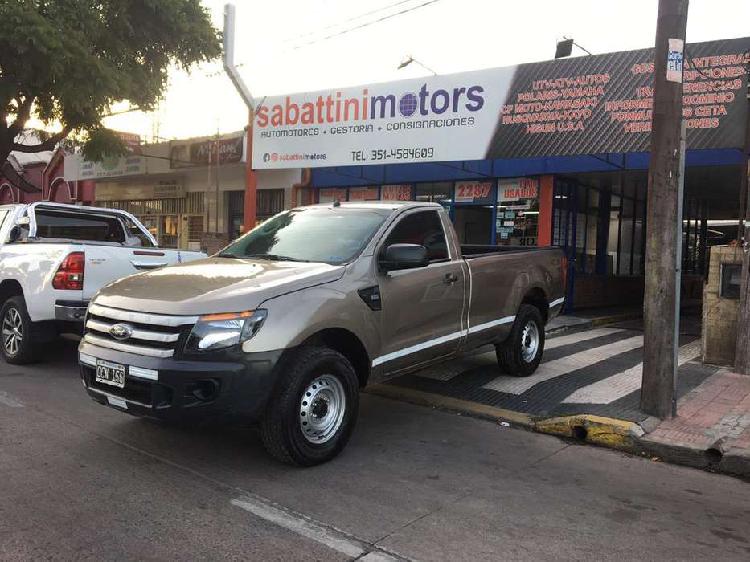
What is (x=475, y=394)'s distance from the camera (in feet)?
22.3

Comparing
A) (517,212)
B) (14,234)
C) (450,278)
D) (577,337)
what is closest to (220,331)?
(450,278)

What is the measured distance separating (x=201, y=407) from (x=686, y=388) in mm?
5433

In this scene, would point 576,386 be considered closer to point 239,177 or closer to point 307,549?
point 307,549

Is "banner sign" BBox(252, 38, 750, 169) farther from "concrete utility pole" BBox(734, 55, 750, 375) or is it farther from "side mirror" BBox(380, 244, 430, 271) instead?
"side mirror" BBox(380, 244, 430, 271)

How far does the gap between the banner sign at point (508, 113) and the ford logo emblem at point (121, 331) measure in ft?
25.8

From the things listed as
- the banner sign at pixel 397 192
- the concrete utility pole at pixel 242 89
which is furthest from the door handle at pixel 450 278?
the banner sign at pixel 397 192

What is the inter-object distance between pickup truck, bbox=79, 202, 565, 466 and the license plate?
0.04 ft

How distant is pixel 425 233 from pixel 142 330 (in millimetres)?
2780

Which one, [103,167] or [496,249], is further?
[103,167]

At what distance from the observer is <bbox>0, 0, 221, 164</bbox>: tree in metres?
13.4

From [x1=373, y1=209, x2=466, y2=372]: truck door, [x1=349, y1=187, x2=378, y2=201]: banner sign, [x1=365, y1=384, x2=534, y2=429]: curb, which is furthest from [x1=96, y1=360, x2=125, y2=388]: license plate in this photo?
[x1=349, y1=187, x2=378, y2=201]: banner sign

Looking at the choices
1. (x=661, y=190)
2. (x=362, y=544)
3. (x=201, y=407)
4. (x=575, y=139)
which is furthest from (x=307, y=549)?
(x=575, y=139)

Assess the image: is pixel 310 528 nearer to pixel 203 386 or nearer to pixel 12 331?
pixel 203 386

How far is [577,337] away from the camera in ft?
34.3
